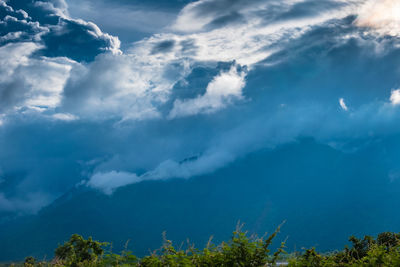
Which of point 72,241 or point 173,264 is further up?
point 72,241

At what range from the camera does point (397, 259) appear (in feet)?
47.7

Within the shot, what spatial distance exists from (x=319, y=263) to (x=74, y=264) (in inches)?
407

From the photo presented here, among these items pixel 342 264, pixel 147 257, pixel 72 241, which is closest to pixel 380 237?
pixel 72 241

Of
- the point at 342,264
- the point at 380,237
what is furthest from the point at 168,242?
the point at 380,237

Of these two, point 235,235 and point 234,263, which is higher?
point 235,235

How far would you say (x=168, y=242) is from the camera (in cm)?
1554

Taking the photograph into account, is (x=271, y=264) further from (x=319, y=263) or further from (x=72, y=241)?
(x=72, y=241)

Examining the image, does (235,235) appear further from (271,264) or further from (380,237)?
(380,237)

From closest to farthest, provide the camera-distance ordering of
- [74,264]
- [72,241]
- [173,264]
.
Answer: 1. [173,264]
2. [74,264]
3. [72,241]

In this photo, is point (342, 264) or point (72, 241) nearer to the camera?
point (342, 264)

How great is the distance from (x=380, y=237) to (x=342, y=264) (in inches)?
2281

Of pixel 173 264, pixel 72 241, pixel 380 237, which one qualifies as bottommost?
pixel 173 264

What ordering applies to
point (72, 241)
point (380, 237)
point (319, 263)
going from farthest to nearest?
point (380, 237), point (72, 241), point (319, 263)

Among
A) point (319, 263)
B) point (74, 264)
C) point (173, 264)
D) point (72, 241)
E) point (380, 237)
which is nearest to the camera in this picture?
point (173, 264)
